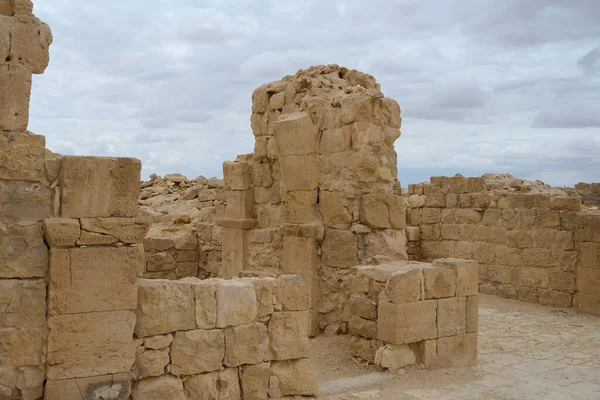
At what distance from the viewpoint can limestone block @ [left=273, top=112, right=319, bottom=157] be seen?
7.59m

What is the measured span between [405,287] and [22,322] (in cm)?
365

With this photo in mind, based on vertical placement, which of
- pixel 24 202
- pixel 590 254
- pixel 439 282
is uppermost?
pixel 24 202

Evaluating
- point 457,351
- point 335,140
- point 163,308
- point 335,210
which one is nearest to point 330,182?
point 335,210

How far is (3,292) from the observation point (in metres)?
3.88

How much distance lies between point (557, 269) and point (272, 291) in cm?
714

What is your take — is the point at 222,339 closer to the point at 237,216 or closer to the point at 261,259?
the point at 261,259

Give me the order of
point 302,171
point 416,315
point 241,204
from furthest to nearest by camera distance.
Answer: point 241,204, point 302,171, point 416,315

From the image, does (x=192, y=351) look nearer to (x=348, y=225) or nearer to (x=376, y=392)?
(x=376, y=392)

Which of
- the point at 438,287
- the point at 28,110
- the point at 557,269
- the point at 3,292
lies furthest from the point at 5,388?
the point at 557,269

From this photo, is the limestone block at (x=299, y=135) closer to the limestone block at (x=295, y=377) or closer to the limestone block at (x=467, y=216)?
the limestone block at (x=295, y=377)

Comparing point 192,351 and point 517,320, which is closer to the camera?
point 192,351

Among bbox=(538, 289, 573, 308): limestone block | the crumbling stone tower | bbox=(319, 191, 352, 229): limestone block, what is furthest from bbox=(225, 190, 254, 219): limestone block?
Result: bbox=(538, 289, 573, 308): limestone block

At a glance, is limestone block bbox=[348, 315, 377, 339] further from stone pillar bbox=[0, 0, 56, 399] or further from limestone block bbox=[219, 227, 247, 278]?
stone pillar bbox=[0, 0, 56, 399]

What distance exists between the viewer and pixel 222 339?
15.0ft
